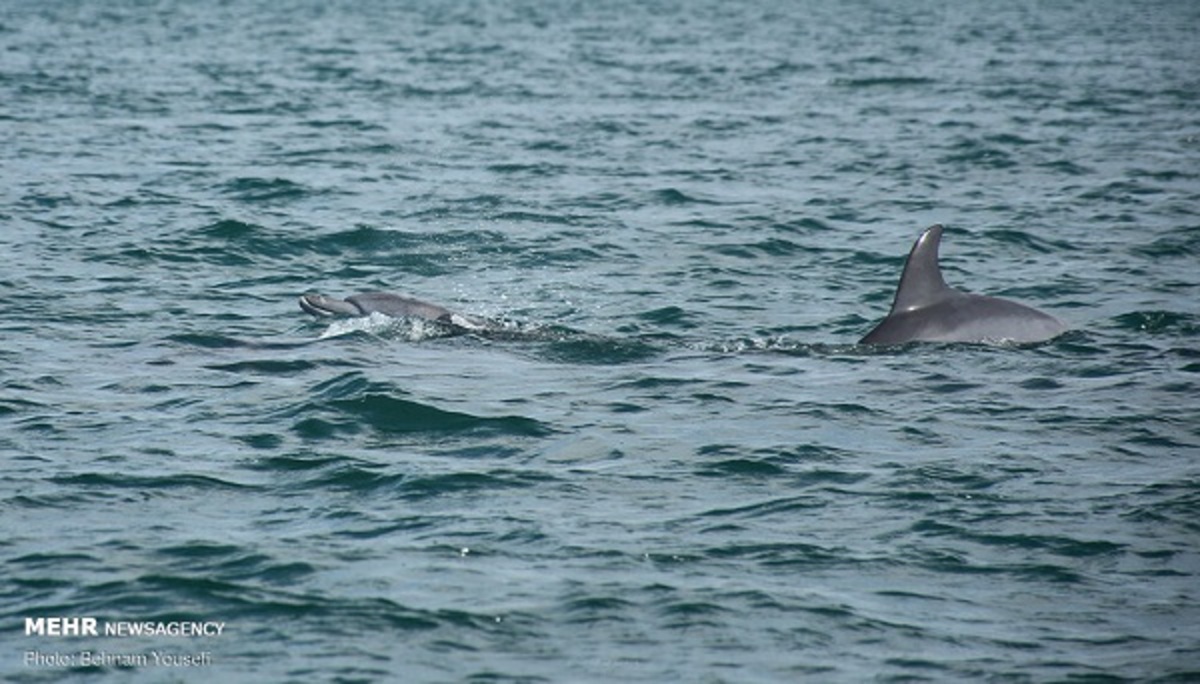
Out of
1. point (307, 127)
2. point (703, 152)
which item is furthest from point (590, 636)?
point (307, 127)

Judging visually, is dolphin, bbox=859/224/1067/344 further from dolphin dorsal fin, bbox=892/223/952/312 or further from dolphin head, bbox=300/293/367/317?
dolphin head, bbox=300/293/367/317

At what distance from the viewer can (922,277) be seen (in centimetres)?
1808

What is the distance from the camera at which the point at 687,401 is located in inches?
635

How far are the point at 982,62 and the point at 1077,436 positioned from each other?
141 ft

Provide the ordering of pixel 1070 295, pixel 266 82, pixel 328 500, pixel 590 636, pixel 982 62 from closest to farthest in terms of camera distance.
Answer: pixel 590 636, pixel 328 500, pixel 1070 295, pixel 266 82, pixel 982 62

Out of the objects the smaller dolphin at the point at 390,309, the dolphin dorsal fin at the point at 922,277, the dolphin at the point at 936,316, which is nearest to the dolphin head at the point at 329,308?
the smaller dolphin at the point at 390,309

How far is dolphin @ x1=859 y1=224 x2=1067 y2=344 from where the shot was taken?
18031 millimetres

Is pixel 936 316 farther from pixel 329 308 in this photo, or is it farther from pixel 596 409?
pixel 329 308

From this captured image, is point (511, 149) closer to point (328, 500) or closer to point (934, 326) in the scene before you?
point (934, 326)

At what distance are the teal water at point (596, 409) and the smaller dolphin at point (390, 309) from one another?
0.21m

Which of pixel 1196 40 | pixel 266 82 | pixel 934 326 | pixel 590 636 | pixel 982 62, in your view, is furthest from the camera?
pixel 1196 40

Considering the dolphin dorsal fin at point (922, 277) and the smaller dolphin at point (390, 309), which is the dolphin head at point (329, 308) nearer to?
the smaller dolphin at point (390, 309)

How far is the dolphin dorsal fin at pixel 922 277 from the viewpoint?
1794 cm

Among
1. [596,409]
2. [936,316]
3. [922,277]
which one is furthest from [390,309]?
[936,316]
